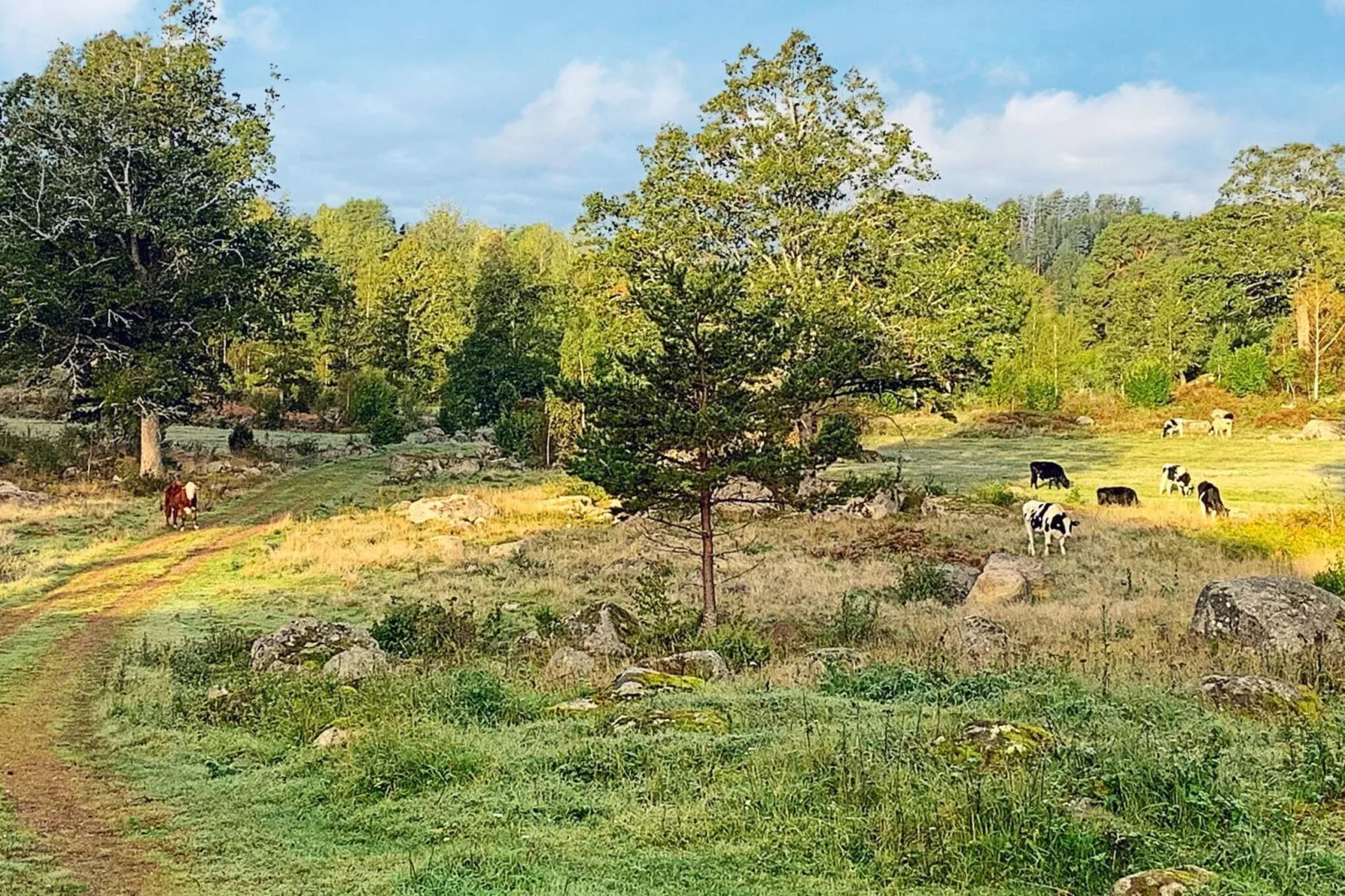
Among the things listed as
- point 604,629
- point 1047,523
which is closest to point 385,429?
point 1047,523

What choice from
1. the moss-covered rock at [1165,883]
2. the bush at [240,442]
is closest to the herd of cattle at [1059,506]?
the moss-covered rock at [1165,883]

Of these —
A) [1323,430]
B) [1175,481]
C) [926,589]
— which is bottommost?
[926,589]

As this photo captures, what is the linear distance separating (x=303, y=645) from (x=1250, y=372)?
6600cm

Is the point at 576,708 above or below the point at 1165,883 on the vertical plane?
below

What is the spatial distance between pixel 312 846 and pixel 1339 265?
252ft

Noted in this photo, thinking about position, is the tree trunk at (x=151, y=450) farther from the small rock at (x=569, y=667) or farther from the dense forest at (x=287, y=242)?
the small rock at (x=569, y=667)

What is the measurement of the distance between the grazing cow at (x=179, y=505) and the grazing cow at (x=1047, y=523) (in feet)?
68.8

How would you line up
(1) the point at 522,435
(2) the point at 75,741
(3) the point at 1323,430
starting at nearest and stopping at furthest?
1. (2) the point at 75,741
2. (1) the point at 522,435
3. (3) the point at 1323,430

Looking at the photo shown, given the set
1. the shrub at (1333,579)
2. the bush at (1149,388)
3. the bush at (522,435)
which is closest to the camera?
the shrub at (1333,579)

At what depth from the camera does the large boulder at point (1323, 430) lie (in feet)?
174

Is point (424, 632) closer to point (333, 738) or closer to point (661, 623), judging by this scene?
point (661, 623)

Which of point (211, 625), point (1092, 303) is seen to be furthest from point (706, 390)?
point (1092, 303)

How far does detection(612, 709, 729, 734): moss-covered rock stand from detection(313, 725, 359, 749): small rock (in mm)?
2397

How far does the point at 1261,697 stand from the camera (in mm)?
9633
